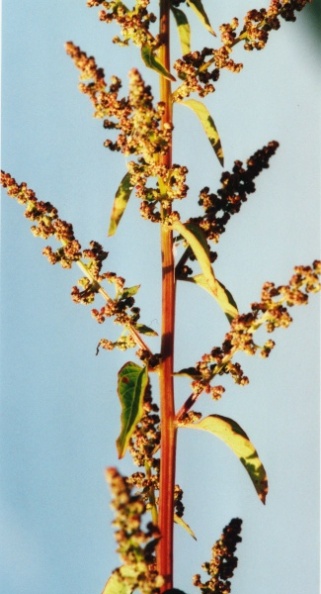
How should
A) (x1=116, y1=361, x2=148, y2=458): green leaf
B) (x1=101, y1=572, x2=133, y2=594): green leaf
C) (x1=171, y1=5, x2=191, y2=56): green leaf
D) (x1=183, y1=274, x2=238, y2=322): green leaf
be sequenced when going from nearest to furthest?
1. (x1=116, y1=361, x2=148, y2=458): green leaf
2. (x1=101, y1=572, x2=133, y2=594): green leaf
3. (x1=183, y1=274, x2=238, y2=322): green leaf
4. (x1=171, y1=5, x2=191, y2=56): green leaf

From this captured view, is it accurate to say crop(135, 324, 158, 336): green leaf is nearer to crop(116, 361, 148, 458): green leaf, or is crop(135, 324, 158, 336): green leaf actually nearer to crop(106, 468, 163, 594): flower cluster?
crop(116, 361, 148, 458): green leaf

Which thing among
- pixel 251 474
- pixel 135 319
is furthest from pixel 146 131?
pixel 251 474

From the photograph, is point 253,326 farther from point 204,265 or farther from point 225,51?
point 225,51

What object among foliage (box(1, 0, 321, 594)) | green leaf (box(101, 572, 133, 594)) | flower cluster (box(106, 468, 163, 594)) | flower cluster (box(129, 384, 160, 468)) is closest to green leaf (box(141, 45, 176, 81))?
foliage (box(1, 0, 321, 594))

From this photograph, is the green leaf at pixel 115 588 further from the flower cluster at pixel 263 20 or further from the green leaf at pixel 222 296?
the flower cluster at pixel 263 20

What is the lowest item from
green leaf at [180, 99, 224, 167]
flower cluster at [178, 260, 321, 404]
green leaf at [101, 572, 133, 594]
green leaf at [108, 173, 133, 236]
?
green leaf at [101, 572, 133, 594]

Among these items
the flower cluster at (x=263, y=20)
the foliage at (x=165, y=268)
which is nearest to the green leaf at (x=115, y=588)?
the foliage at (x=165, y=268)

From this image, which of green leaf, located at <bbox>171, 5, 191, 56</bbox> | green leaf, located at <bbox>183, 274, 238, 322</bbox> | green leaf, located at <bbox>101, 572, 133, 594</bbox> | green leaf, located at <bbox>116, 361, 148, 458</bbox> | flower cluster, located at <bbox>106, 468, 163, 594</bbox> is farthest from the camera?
green leaf, located at <bbox>171, 5, 191, 56</bbox>
